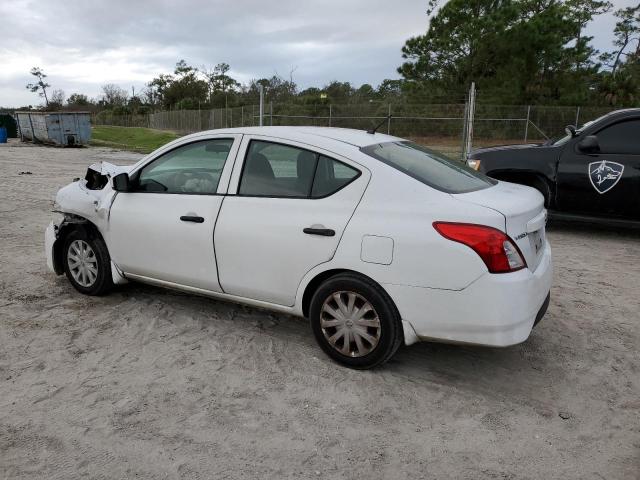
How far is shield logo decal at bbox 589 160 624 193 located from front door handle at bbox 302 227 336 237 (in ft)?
16.7

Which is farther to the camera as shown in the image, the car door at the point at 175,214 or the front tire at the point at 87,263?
the front tire at the point at 87,263

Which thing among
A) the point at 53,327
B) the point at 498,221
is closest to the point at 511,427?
the point at 498,221

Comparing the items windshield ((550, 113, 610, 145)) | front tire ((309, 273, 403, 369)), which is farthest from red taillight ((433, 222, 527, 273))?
windshield ((550, 113, 610, 145))

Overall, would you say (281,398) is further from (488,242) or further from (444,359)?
(488,242)

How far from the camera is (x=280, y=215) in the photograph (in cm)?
376

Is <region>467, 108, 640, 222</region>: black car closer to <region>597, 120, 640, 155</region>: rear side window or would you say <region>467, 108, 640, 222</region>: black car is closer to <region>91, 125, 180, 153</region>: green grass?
<region>597, 120, 640, 155</region>: rear side window

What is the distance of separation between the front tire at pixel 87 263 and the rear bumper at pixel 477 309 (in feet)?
8.80

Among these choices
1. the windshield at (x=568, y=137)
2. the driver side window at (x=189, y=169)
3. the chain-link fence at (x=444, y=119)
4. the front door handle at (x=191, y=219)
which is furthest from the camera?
the chain-link fence at (x=444, y=119)

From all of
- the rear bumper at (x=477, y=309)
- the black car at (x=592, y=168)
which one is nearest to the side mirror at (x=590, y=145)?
the black car at (x=592, y=168)

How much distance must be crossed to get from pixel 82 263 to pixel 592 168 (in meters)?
6.20

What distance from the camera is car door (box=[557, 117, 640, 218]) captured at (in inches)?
277

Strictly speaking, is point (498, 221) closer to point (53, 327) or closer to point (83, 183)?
point (53, 327)

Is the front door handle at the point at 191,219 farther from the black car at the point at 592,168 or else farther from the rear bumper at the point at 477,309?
the black car at the point at 592,168

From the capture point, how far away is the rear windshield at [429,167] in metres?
3.61
